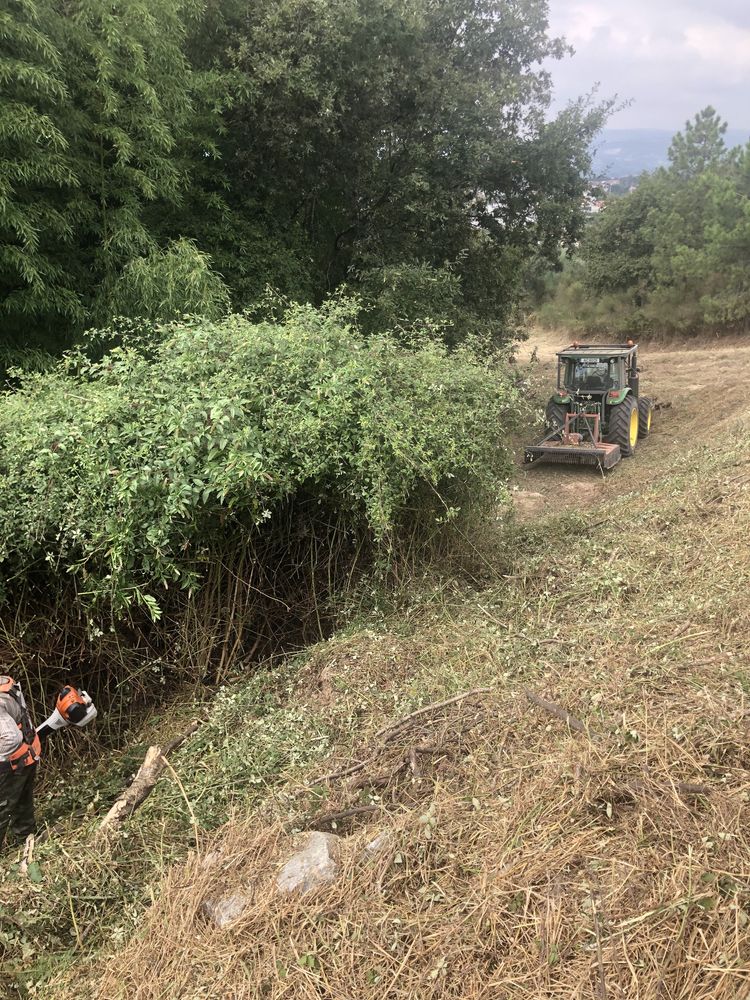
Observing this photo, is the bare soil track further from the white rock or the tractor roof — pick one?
the white rock

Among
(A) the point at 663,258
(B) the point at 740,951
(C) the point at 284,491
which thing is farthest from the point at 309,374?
(A) the point at 663,258

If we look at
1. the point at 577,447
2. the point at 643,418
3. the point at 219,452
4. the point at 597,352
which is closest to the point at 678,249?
the point at 643,418

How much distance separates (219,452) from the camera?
3.63m

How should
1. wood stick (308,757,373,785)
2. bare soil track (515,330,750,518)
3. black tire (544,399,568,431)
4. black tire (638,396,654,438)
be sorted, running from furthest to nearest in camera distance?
1. black tire (638,396,654,438)
2. black tire (544,399,568,431)
3. bare soil track (515,330,750,518)
4. wood stick (308,757,373,785)

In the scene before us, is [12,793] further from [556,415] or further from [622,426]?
[622,426]

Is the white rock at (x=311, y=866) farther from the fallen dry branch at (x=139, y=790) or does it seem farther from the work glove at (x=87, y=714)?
the work glove at (x=87, y=714)

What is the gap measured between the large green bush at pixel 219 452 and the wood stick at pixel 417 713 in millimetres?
1277

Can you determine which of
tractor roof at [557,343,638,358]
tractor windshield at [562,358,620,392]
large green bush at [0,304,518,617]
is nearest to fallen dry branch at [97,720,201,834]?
large green bush at [0,304,518,617]

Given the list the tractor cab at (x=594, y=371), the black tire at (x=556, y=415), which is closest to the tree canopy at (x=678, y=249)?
the tractor cab at (x=594, y=371)

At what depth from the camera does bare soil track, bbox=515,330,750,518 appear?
869 centimetres

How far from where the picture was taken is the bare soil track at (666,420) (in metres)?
8.69

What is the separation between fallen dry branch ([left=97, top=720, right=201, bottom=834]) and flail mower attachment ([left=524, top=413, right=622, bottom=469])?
757 cm

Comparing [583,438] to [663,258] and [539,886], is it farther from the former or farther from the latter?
[663,258]

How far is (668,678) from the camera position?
2902 millimetres
